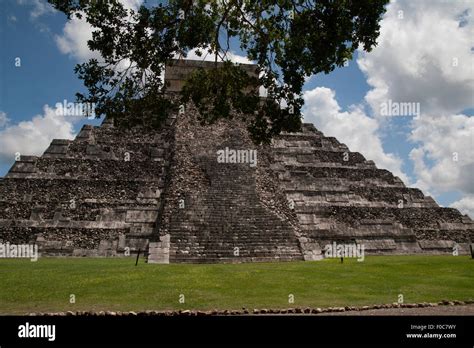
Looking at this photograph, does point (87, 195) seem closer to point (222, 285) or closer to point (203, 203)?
point (203, 203)

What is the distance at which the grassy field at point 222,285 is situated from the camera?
398 inches

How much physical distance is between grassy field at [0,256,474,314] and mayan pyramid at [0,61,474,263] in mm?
3227

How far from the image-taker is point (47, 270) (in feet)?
49.4

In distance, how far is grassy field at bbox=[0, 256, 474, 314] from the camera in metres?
10.1

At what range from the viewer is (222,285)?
1232 cm

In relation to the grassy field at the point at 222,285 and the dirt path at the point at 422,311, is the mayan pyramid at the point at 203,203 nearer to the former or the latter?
the grassy field at the point at 222,285

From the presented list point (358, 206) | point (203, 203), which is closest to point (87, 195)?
point (203, 203)

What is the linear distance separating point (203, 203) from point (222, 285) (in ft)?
29.9

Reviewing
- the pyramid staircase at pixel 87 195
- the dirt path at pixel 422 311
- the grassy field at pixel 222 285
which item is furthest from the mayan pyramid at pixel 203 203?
the dirt path at pixel 422 311

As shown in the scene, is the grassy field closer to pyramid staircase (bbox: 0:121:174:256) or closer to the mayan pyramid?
the mayan pyramid

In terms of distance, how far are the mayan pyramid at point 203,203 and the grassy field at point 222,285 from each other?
10.6 feet

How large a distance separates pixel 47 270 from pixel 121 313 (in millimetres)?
7241
